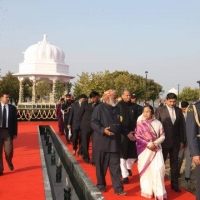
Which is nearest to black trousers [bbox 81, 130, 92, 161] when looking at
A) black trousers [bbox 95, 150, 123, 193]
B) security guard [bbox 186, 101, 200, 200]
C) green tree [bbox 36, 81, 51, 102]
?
black trousers [bbox 95, 150, 123, 193]

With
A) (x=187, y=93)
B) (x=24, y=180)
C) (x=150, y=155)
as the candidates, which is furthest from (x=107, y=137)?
(x=187, y=93)

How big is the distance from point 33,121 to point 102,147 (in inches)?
968

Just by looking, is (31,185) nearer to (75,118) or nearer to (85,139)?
(85,139)

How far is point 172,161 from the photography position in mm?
7172

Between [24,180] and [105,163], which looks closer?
[105,163]

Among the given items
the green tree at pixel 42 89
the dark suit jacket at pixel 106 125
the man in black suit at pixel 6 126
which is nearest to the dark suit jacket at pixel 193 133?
the dark suit jacket at pixel 106 125

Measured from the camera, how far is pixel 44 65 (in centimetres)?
3838

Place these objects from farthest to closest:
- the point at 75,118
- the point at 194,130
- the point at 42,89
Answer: the point at 42,89
the point at 75,118
the point at 194,130

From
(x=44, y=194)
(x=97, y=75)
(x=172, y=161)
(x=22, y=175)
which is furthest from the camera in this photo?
(x=97, y=75)

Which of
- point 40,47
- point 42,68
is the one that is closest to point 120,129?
point 42,68

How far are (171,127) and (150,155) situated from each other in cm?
82

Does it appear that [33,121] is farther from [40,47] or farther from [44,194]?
[44,194]

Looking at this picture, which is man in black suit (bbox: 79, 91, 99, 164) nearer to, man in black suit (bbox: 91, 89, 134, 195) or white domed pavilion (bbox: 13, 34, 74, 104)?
man in black suit (bbox: 91, 89, 134, 195)

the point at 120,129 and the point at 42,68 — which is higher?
the point at 42,68
